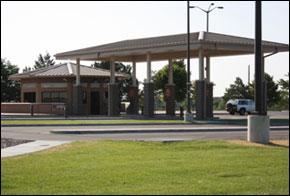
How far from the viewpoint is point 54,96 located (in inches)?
1928

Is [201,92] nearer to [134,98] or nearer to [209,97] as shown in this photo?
[209,97]

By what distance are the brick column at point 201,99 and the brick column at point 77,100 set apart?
41.6 ft

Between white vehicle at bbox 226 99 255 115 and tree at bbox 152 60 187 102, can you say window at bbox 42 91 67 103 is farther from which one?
tree at bbox 152 60 187 102

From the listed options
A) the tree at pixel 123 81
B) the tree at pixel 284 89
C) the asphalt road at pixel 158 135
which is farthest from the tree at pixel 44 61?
the asphalt road at pixel 158 135

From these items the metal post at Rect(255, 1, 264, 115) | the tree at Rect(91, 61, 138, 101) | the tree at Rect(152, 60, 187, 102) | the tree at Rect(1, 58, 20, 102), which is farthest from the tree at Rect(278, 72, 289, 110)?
the metal post at Rect(255, 1, 264, 115)

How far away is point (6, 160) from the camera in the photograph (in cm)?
1316

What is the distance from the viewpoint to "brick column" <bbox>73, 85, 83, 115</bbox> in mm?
46625

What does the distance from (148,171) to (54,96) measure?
38.9 m

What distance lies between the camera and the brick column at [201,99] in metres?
37.8

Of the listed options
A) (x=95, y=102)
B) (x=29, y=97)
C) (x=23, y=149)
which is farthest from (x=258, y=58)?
(x=29, y=97)

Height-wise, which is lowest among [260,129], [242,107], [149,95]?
[260,129]

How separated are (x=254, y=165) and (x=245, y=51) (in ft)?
94.5

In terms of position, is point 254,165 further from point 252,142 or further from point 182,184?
point 252,142

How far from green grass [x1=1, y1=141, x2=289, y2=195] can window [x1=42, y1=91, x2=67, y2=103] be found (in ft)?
109
